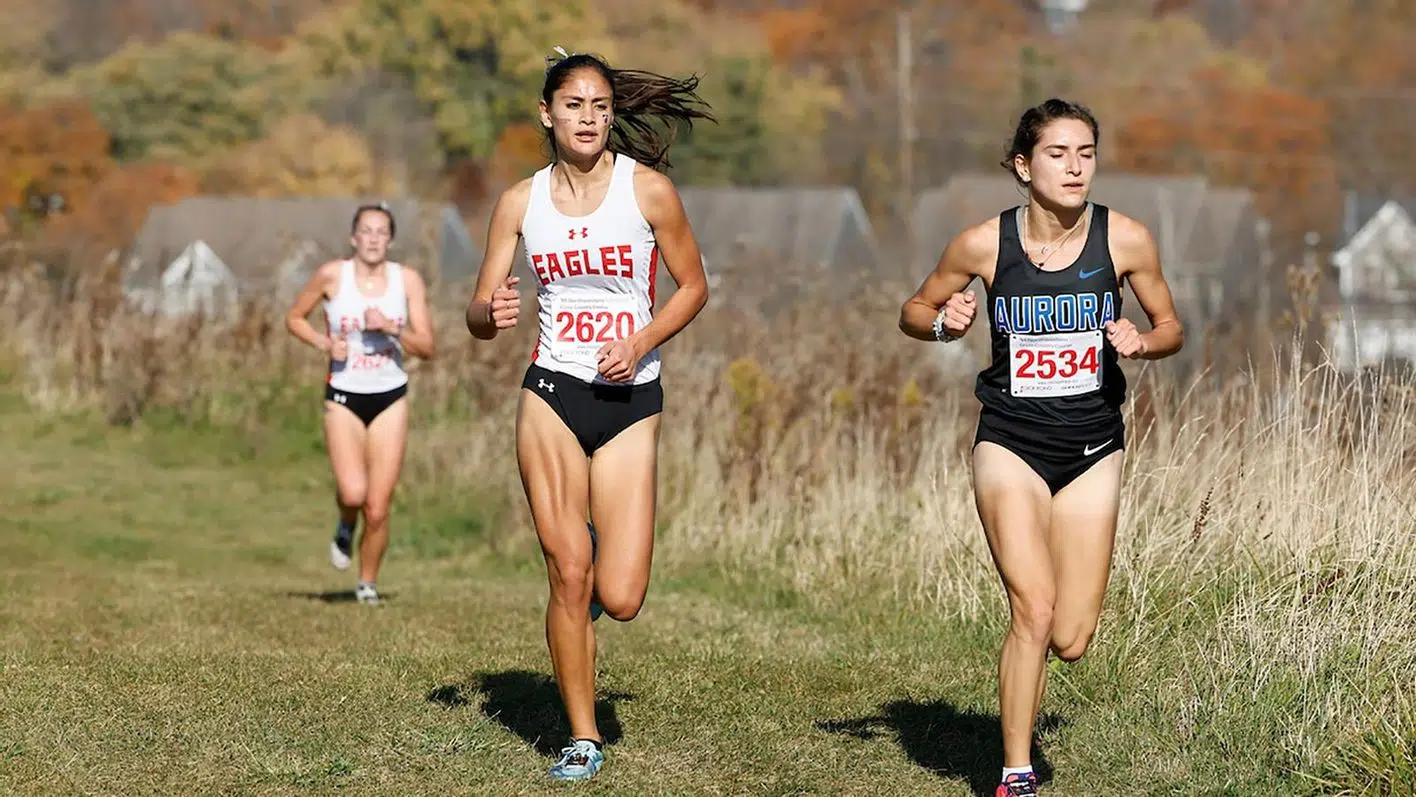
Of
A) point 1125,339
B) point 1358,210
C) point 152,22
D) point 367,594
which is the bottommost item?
point 367,594

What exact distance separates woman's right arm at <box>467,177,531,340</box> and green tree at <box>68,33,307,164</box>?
54.5 meters

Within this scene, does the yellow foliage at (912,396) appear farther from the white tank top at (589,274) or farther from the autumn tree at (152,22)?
the autumn tree at (152,22)

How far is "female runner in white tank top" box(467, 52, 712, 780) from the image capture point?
717cm

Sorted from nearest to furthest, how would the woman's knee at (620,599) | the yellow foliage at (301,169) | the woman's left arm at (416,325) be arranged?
the woman's knee at (620,599) < the woman's left arm at (416,325) < the yellow foliage at (301,169)

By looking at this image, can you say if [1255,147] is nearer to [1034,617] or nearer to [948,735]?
[948,735]

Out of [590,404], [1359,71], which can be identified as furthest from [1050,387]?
[1359,71]

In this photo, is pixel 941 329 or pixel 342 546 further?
pixel 342 546

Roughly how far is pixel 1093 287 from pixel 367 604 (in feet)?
21.1

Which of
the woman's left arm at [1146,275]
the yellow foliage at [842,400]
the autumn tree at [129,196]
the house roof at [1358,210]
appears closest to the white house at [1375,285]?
the house roof at [1358,210]

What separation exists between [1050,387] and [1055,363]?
81 mm

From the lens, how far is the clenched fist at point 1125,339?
6.50 metres

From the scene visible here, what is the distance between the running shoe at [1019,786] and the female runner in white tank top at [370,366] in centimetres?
595

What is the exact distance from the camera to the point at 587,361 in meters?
7.18

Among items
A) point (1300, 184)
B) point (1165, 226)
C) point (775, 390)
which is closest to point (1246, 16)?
point (1300, 184)
